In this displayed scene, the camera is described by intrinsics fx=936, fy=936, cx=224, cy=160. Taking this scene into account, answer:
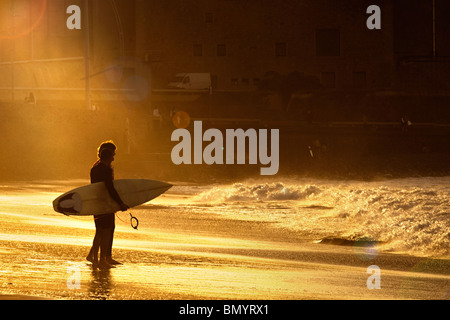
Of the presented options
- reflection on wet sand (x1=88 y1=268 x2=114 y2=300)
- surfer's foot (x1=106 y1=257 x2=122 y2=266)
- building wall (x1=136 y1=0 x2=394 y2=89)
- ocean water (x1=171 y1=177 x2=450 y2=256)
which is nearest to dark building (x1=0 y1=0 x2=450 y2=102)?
building wall (x1=136 y1=0 x2=394 y2=89)

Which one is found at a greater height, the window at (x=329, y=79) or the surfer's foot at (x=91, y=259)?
the window at (x=329, y=79)

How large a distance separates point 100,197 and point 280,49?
227 ft

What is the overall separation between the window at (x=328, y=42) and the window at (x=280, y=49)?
9.72 ft

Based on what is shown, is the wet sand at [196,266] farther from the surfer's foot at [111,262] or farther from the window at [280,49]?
the window at [280,49]

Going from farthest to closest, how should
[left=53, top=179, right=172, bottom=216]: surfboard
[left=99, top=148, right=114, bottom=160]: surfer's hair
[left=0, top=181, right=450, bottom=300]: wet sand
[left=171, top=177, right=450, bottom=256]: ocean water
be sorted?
1. [left=171, top=177, right=450, bottom=256]: ocean water
2. [left=53, top=179, right=172, bottom=216]: surfboard
3. [left=99, top=148, right=114, bottom=160]: surfer's hair
4. [left=0, top=181, right=450, bottom=300]: wet sand

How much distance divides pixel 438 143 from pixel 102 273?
4735 centimetres

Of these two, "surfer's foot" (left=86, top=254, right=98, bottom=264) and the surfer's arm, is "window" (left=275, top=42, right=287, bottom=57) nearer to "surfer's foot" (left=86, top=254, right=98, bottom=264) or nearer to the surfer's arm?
the surfer's arm

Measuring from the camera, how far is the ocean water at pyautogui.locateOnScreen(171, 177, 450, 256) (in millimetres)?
18484

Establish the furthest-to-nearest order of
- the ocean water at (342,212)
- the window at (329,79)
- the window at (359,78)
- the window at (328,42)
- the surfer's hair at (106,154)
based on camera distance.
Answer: the window at (329,79), the window at (328,42), the window at (359,78), the ocean water at (342,212), the surfer's hair at (106,154)

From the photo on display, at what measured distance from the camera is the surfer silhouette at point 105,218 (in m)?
12.9

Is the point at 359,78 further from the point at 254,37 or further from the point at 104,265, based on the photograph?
the point at 104,265

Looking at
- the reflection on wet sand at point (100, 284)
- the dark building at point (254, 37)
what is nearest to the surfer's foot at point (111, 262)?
the reflection on wet sand at point (100, 284)

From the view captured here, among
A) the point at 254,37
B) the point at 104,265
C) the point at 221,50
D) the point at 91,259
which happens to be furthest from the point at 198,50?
the point at 104,265

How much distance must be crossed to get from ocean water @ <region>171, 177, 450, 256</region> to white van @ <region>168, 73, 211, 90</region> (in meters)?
40.4
